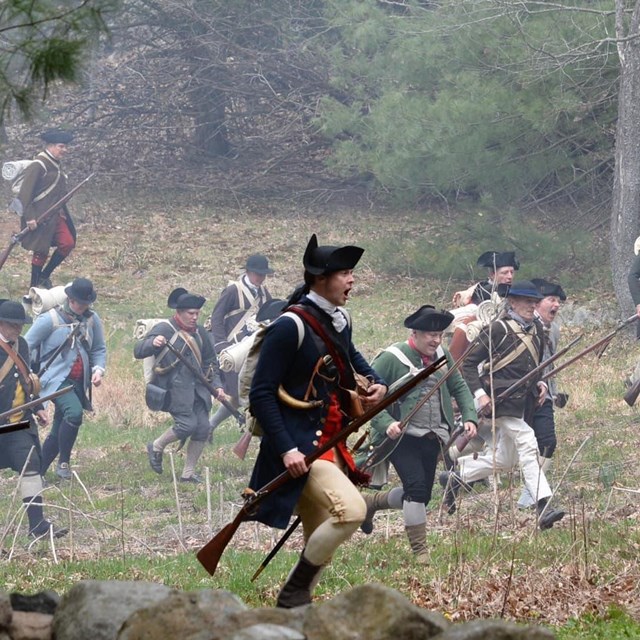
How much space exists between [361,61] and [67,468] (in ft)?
47.8

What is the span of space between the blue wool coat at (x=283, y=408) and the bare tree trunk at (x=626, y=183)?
14726mm

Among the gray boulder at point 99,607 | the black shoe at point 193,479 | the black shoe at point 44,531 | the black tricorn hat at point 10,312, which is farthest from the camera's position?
the black shoe at point 193,479

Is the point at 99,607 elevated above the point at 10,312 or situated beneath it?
elevated above

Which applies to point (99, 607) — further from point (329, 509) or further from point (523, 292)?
point (523, 292)

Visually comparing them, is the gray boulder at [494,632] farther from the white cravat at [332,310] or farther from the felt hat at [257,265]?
the felt hat at [257,265]

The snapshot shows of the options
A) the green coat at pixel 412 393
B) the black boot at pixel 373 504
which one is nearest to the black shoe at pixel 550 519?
the green coat at pixel 412 393

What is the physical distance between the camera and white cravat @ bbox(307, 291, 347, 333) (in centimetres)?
641

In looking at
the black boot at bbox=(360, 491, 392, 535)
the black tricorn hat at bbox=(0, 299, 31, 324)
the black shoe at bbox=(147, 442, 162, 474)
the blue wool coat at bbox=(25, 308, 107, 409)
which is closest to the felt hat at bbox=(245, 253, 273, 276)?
the blue wool coat at bbox=(25, 308, 107, 409)

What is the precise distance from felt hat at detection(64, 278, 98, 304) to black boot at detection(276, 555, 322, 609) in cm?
756

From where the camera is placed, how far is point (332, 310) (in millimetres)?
6422

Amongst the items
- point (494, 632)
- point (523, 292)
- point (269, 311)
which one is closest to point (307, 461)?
point (494, 632)

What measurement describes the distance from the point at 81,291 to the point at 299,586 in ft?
25.1

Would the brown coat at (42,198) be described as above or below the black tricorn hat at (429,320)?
below

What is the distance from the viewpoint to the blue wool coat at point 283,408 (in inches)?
246
